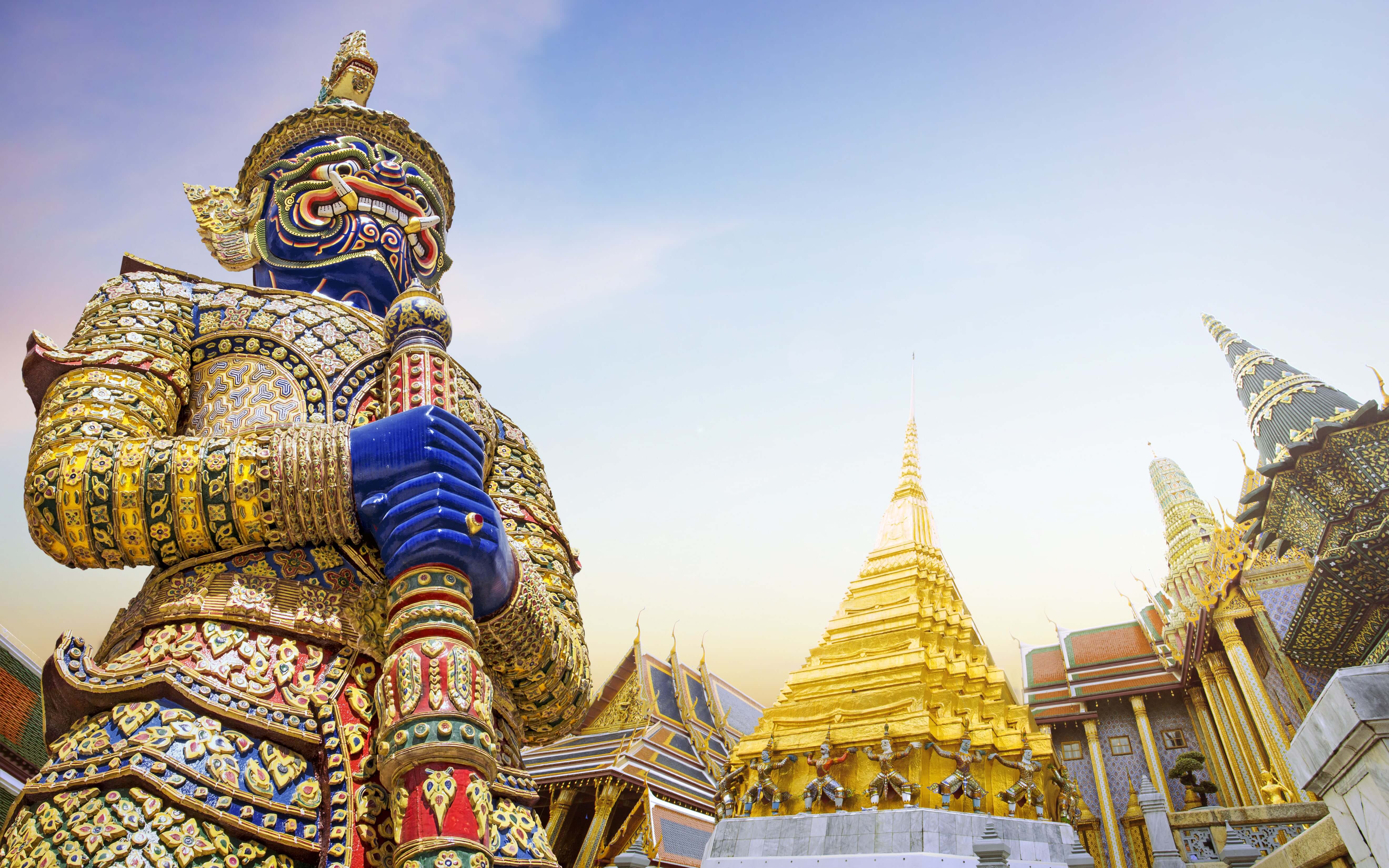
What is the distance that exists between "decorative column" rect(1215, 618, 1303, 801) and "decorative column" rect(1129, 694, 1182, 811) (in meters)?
2.37

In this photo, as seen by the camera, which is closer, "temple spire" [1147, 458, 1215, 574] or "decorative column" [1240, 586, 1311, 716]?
"decorative column" [1240, 586, 1311, 716]

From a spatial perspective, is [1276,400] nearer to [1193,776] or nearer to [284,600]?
[1193,776]

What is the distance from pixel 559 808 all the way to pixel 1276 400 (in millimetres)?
13523

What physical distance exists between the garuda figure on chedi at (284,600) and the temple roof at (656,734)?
10.3m

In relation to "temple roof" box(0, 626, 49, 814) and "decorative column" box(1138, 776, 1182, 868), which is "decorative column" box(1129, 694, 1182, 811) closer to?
"decorative column" box(1138, 776, 1182, 868)

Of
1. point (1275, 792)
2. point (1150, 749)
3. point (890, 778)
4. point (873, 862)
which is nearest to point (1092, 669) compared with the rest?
point (1150, 749)

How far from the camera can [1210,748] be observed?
1545 centimetres

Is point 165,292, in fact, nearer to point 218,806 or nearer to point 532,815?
point 218,806

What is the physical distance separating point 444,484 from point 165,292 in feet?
4.53

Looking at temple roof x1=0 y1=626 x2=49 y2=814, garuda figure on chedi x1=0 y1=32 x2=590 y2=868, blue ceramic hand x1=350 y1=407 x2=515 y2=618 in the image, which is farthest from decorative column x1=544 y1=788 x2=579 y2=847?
blue ceramic hand x1=350 y1=407 x2=515 y2=618

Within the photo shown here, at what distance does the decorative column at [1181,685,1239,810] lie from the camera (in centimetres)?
1457

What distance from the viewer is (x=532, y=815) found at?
2330 millimetres

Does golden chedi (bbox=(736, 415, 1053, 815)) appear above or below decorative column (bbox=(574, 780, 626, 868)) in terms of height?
above

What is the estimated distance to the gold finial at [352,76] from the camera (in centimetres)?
395
